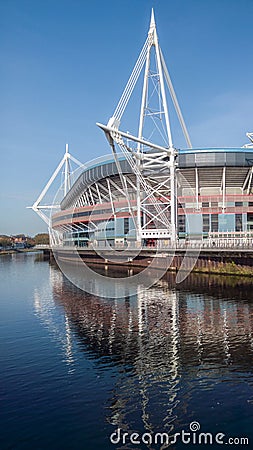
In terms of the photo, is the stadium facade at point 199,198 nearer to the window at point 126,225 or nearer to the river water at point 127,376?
the window at point 126,225

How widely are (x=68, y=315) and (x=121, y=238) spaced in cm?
4050

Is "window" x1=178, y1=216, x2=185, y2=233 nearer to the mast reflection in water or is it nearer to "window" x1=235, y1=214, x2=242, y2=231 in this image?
"window" x1=235, y1=214, x2=242, y2=231

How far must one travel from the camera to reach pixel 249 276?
3762 cm

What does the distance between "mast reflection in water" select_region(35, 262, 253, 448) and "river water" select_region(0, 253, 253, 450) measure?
0.04 metres

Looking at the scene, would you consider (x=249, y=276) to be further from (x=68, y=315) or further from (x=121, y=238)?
(x=121, y=238)

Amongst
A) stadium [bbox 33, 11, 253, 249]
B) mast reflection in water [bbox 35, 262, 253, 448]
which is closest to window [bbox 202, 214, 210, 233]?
stadium [bbox 33, 11, 253, 249]

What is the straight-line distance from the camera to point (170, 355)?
54.9 feet

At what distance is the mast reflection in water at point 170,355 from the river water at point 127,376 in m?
0.04

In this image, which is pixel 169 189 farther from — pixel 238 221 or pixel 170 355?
pixel 170 355

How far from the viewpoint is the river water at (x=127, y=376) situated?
10719mm

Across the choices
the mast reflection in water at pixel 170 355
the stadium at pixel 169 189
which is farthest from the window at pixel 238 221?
the mast reflection in water at pixel 170 355

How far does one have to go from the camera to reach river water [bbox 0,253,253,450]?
10719mm

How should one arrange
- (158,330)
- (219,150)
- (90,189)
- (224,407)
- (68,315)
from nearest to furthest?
(224,407)
(158,330)
(68,315)
(219,150)
(90,189)

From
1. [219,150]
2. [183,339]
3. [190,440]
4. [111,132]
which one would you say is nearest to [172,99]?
[219,150]
